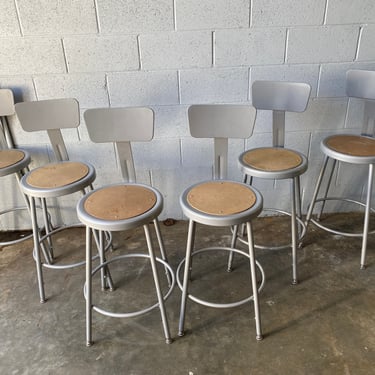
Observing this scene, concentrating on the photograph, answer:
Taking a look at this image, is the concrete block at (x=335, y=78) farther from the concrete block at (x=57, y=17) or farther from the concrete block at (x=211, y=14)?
the concrete block at (x=57, y=17)

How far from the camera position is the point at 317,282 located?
202 centimetres

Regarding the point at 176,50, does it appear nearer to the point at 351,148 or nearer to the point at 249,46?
the point at 249,46

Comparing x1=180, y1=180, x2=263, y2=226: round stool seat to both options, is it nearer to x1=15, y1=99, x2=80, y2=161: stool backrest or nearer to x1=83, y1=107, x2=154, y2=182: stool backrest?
x1=83, y1=107, x2=154, y2=182: stool backrest

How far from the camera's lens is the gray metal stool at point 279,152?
1797 millimetres

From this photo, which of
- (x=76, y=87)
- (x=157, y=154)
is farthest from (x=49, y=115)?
(x=157, y=154)

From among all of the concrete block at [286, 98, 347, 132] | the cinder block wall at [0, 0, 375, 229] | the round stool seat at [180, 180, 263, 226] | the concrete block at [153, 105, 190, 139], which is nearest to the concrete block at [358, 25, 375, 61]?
the cinder block wall at [0, 0, 375, 229]

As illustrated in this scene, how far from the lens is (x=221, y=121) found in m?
1.80

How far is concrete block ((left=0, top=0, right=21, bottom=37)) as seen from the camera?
1979 millimetres

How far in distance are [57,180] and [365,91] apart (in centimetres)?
186

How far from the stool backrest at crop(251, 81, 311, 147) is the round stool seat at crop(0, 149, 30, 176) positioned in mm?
1400

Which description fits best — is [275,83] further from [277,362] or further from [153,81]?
[277,362]

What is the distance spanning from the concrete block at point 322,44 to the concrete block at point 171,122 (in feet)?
2.47

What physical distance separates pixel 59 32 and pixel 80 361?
5.86 ft

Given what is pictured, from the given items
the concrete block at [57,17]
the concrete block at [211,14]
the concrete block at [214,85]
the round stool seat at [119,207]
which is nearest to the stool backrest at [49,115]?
the concrete block at [57,17]
